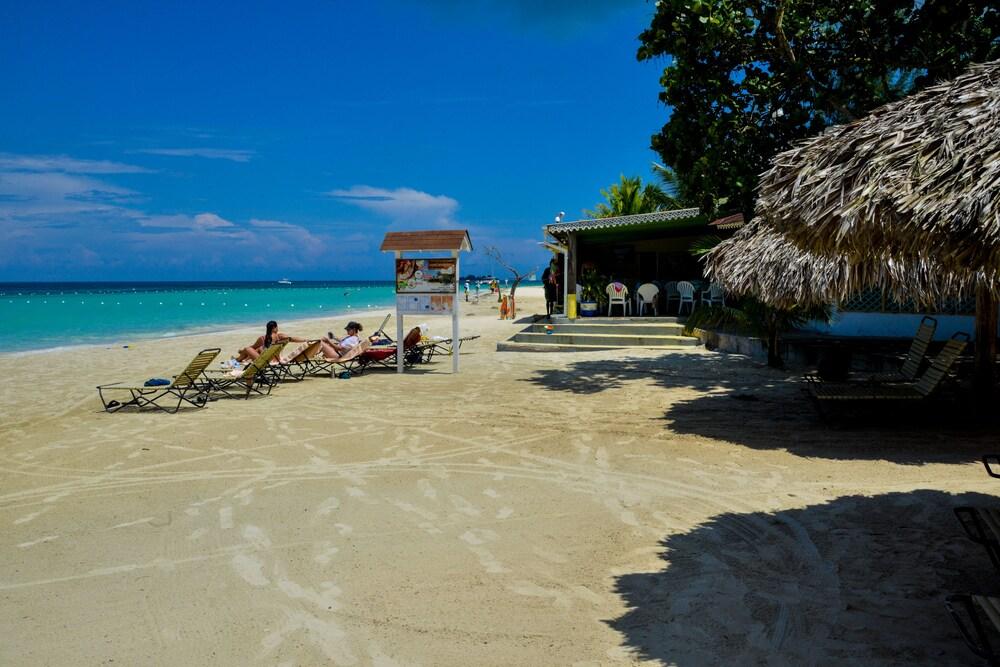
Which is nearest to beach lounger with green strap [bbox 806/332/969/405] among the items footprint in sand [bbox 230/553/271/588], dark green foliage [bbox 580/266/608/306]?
footprint in sand [bbox 230/553/271/588]

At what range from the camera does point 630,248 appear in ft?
67.5

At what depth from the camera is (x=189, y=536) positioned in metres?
4.28

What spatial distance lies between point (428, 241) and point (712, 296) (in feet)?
26.1

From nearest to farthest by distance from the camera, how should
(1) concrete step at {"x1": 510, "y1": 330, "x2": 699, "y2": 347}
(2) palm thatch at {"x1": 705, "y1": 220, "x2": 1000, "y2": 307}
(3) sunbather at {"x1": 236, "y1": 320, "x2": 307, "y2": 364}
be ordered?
1. (2) palm thatch at {"x1": 705, "y1": 220, "x2": 1000, "y2": 307}
2. (3) sunbather at {"x1": 236, "y1": 320, "x2": 307, "y2": 364}
3. (1) concrete step at {"x1": 510, "y1": 330, "x2": 699, "y2": 347}

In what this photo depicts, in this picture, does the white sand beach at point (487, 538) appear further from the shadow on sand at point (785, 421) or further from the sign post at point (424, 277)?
the sign post at point (424, 277)

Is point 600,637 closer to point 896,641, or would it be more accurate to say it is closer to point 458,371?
point 896,641

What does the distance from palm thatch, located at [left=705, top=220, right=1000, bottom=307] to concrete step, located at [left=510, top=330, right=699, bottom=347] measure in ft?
18.1

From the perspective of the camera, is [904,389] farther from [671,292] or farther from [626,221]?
[671,292]

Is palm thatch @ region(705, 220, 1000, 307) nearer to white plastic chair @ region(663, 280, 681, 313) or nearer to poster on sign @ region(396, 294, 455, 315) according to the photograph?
poster on sign @ region(396, 294, 455, 315)

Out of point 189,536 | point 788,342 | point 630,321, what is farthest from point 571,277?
point 189,536

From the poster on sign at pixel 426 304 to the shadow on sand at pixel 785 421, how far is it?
192 centimetres

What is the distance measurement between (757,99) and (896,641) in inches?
321

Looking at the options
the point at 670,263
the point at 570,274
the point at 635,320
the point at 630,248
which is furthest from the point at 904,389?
the point at 630,248

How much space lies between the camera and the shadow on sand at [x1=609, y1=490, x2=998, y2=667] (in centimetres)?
285
